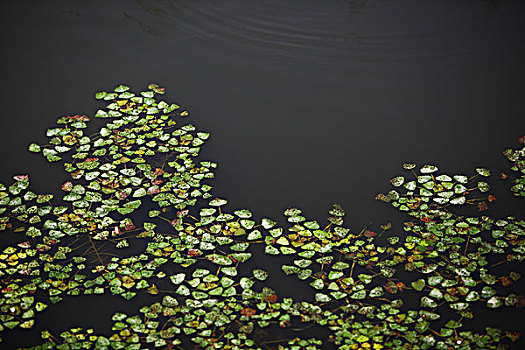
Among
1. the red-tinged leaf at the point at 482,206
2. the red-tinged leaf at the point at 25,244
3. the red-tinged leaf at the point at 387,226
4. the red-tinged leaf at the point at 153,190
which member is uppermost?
the red-tinged leaf at the point at 482,206

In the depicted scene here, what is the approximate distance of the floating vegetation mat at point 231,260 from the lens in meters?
1.93

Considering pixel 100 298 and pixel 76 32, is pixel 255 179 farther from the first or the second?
pixel 76 32

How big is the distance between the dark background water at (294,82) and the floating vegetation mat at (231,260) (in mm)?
94

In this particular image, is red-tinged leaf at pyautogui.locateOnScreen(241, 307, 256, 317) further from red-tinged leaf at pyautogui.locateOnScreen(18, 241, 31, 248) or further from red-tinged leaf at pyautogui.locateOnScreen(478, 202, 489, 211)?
red-tinged leaf at pyautogui.locateOnScreen(478, 202, 489, 211)

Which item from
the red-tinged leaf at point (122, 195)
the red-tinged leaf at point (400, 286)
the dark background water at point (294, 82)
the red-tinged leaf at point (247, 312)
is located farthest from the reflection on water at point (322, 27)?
the red-tinged leaf at point (247, 312)

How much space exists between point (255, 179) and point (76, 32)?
5.46 ft

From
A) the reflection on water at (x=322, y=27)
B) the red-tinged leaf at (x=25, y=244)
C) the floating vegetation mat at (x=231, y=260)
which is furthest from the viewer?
the reflection on water at (x=322, y=27)

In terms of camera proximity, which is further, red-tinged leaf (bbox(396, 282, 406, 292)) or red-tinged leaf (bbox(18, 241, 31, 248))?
red-tinged leaf (bbox(18, 241, 31, 248))

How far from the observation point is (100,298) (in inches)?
80.6

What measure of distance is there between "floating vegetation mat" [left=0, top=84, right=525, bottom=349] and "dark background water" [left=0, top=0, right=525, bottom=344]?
3.7 inches

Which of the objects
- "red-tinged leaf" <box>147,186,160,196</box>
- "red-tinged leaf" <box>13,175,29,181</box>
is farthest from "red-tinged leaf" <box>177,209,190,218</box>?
"red-tinged leaf" <box>13,175,29,181</box>

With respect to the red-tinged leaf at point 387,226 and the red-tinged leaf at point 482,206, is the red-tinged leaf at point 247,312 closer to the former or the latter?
the red-tinged leaf at point 387,226

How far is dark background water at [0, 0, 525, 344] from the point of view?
2574mm

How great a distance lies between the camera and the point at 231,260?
216cm
